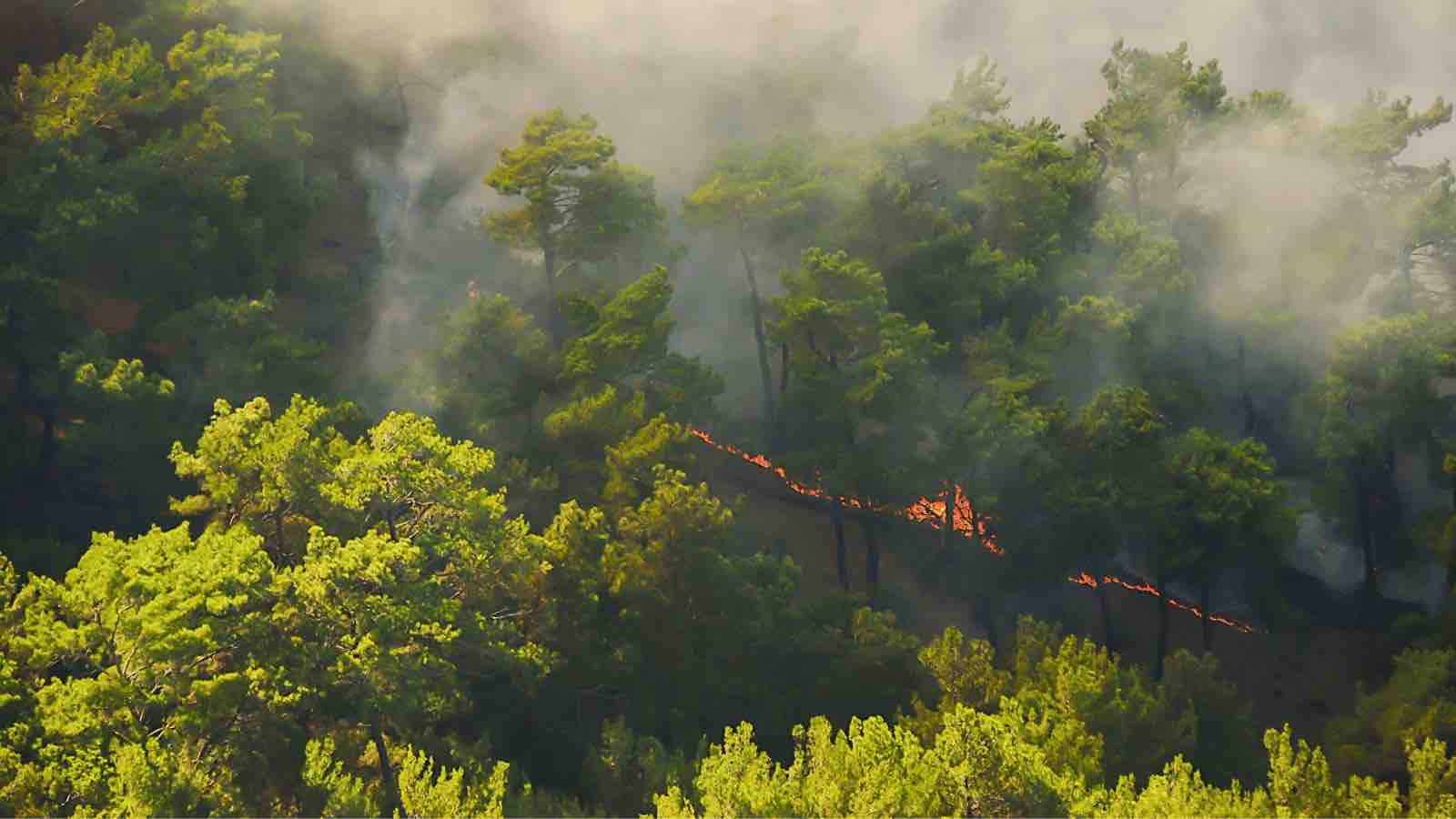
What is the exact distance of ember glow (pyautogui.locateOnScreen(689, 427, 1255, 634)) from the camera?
55.3m

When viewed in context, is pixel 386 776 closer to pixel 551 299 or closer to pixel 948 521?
pixel 551 299

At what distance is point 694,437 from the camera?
161 feet

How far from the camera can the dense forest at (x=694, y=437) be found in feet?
108

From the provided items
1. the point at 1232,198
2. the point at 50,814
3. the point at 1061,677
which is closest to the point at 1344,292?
the point at 1232,198

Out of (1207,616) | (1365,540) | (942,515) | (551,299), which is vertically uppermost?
(551,299)

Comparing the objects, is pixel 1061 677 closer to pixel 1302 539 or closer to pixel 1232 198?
pixel 1302 539

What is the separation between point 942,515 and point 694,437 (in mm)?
13216

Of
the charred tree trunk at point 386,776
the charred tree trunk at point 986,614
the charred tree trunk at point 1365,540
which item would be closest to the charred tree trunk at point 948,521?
the charred tree trunk at point 986,614

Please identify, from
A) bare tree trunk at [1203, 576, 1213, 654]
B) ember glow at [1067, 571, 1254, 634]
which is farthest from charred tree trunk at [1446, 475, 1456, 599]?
bare tree trunk at [1203, 576, 1213, 654]

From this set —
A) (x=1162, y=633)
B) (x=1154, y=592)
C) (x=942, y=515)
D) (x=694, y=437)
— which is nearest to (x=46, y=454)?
(x=694, y=437)

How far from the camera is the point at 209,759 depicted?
31.7 metres

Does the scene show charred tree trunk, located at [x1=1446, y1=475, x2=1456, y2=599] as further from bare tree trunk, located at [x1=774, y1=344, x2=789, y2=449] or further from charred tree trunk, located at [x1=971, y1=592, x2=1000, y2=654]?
bare tree trunk, located at [x1=774, y1=344, x2=789, y2=449]

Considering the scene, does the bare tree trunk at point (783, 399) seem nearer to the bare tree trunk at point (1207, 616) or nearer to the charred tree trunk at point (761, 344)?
the charred tree trunk at point (761, 344)

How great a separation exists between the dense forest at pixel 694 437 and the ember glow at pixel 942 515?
0.29 metres
